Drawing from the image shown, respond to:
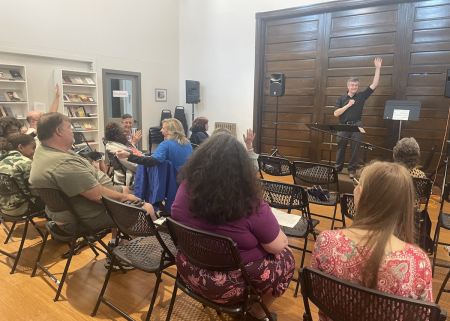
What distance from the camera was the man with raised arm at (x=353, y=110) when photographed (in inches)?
211

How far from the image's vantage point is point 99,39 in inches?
265

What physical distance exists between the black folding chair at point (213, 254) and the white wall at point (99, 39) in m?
5.62

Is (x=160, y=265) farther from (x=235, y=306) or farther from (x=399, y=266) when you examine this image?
(x=399, y=266)

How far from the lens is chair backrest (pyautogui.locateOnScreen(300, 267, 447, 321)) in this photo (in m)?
0.99

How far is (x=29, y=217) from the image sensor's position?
273cm

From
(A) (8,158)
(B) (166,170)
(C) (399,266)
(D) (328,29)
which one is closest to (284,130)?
(D) (328,29)

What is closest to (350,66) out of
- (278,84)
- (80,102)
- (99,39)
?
(278,84)

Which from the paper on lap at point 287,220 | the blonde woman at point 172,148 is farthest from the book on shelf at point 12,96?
the paper on lap at point 287,220

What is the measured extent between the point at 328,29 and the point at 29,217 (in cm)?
580

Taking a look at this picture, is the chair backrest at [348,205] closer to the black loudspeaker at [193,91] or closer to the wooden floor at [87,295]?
the wooden floor at [87,295]

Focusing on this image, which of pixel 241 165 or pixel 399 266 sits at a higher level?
pixel 241 165

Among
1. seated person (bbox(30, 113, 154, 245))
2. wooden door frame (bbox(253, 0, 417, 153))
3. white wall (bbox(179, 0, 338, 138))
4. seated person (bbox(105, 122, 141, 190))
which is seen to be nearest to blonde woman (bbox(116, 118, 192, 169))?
seated person (bbox(105, 122, 141, 190))

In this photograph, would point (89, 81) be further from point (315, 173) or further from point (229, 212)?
point (229, 212)

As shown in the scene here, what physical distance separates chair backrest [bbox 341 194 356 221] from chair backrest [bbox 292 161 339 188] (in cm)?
75
